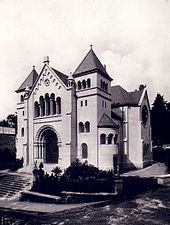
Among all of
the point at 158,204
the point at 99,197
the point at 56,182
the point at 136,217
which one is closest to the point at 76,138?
the point at 56,182

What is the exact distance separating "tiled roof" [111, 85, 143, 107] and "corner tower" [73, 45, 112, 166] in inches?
234

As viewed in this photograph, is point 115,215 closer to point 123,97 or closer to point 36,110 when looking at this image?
point 36,110

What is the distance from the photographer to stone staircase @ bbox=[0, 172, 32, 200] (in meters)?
29.0

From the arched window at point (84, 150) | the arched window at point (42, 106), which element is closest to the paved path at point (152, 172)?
the arched window at point (84, 150)

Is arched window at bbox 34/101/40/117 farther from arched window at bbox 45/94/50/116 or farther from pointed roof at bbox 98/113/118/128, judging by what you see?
pointed roof at bbox 98/113/118/128

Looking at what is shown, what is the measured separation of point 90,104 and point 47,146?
10.1m

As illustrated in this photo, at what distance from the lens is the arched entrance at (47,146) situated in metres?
39.3

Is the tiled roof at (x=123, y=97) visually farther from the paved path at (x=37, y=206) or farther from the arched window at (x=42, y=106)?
the paved path at (x=37, y=206)

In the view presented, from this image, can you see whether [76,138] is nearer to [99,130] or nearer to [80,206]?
[99,130]

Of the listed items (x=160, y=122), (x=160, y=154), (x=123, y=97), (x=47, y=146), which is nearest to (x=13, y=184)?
(x=47, y=146)

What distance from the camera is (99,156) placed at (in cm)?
3441

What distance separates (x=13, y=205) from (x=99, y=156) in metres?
13.5

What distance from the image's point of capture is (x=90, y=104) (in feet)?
119

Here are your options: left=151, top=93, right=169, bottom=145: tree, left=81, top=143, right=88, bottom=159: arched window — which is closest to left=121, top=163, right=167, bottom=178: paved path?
left=81, top=143, right=88, bottom=159: arched window
